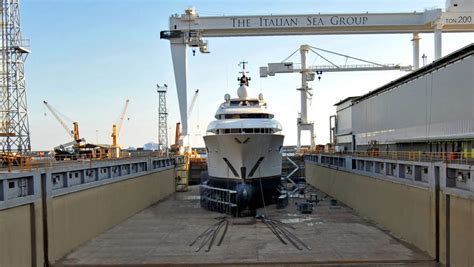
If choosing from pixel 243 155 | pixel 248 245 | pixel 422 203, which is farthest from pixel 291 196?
pixel 422 203

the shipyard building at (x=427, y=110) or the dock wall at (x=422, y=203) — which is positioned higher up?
the shipyard building at (x=427, y=110)

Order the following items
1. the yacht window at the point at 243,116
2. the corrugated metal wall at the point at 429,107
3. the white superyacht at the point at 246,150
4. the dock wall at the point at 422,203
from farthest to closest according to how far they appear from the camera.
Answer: the yacht window at the point at 243,116
the white superyacht at the point at 246,150
the corrugated metal wall at the point at 429,107
the dock wall at the point at 422,203

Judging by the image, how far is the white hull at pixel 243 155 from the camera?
22.5 m

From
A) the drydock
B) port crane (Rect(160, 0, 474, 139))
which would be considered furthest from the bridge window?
port crane (Rect(160, 0, 474, 139))

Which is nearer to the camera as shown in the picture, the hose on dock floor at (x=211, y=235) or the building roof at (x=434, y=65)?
the hose on dock floor at (x=211, y=235)

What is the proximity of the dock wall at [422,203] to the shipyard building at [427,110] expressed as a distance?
2.51 m

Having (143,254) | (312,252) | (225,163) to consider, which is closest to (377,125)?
(225,163)

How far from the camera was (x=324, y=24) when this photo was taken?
35125mm

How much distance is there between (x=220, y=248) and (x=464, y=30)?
1212 inches

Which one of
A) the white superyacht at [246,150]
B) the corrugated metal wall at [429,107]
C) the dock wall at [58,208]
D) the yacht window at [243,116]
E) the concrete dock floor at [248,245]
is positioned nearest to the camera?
the dock wall at [58,208]

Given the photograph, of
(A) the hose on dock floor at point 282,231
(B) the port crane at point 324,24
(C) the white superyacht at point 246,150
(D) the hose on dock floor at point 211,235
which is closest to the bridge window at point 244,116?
(C) the white superyacht at point 246,150

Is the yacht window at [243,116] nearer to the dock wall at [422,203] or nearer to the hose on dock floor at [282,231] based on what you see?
the dock wall at [422,203]

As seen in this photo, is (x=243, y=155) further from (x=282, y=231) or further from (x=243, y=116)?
(x=282, y=231)

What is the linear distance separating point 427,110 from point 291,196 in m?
12.3
